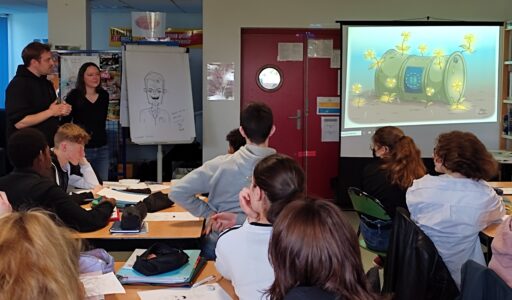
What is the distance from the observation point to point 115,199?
3.09m

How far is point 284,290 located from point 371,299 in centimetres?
21

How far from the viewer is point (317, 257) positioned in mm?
1296

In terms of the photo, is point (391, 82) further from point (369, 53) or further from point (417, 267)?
point (417, 267)

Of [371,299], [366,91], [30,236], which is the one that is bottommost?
[371,299]

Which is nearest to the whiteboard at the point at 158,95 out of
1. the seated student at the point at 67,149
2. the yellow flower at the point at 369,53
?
the yellow flower at the point at 369,53

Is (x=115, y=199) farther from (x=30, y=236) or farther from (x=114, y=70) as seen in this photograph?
(x=114, y=70)

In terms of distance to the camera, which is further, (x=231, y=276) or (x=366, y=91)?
(x=366, y=91)

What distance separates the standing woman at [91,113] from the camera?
14.8 ft

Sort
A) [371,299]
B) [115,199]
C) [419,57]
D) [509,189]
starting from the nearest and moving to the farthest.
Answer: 1. [371,299]
2. [115,199]
3. [509,189]
4. [419,57]

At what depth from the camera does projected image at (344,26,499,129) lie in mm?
5633

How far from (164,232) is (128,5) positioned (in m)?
5.59

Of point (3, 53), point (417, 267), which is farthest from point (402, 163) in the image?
point (3, 53)

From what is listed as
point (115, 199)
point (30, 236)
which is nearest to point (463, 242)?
point (115, 199)

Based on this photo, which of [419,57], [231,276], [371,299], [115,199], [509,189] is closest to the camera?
[371,299]
